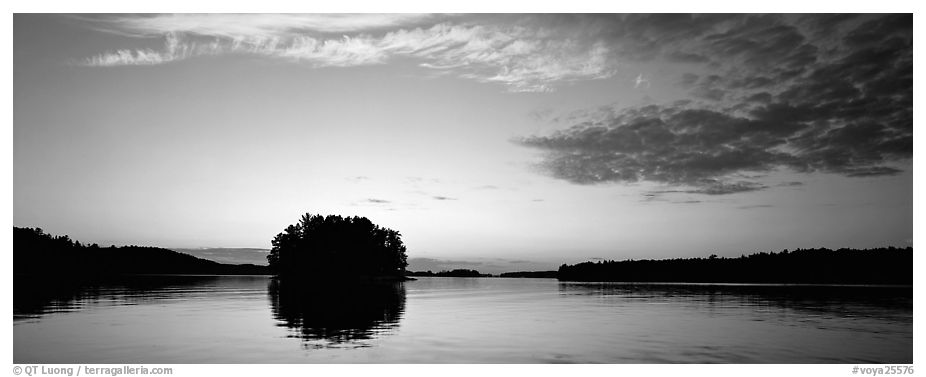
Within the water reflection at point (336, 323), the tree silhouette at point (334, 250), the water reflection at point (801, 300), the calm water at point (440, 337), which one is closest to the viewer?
the calm water at point (440, 337)

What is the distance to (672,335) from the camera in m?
35.0

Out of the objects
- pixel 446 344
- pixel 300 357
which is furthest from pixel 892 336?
pixel 300 357

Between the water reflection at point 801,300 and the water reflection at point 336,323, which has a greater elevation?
the water reflection at point 336,323

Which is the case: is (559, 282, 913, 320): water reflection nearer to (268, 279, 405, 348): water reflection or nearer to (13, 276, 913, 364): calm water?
(13, 276, 913, 364): calm water

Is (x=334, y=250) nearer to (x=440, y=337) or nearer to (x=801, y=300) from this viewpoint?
(x=801, y=300)

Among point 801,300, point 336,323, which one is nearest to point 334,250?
point 801,300

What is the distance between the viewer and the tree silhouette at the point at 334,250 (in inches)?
6412

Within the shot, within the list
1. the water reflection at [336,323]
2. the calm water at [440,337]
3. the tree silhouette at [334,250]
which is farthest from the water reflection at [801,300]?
the tree silhouette at [334,250]

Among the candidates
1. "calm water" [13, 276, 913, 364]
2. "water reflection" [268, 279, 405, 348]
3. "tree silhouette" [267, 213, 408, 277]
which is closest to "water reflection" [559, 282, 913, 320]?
"calm water" [13, 276, 913, 364]

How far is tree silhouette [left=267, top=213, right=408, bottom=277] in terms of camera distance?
16288 centimetres

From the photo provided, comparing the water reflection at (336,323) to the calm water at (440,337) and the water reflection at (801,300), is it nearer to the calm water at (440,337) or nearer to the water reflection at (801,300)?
the calm water at (440,337)

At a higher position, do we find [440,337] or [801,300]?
[440,337]

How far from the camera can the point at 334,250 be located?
537 feet
